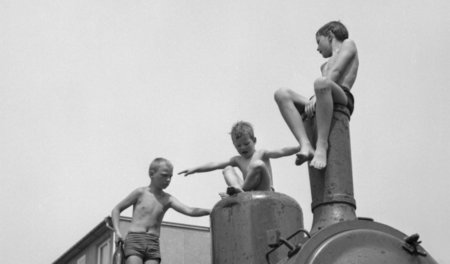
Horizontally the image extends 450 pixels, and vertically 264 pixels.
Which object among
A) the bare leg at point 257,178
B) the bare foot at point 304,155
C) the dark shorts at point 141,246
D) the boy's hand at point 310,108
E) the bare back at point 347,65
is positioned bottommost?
the dark shorts at point 141,246

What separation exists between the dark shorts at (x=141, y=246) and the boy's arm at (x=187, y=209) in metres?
0.40

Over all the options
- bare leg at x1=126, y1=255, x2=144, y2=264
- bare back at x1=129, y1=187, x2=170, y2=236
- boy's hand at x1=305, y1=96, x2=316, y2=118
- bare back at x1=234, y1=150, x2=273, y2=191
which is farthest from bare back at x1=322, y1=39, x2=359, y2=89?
bare leg at x1=126, y1=255, x2=144, y2=264

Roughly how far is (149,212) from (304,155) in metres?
2.49

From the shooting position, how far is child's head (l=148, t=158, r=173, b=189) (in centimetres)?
739

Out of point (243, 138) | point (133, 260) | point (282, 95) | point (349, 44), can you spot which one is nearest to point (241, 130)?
point (243, 138)

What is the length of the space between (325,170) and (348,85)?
0.78 m

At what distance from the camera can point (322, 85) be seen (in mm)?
5363

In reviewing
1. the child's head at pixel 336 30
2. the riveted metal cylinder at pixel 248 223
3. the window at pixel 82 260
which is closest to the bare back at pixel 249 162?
the riveted metal cylinder at pixel 248 223

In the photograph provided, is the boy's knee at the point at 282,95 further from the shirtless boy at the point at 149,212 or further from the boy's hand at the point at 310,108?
the shirtless boy at the point at 149,212

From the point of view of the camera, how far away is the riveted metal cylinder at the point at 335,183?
5.12 meters

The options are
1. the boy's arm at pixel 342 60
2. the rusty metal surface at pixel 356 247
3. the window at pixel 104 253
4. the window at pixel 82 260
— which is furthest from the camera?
the window at pixel 82 260

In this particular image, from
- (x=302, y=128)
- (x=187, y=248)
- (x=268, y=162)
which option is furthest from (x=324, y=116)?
(x=187, y=248)

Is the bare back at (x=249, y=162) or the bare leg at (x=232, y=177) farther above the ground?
the bare back at (x=249, y=162)

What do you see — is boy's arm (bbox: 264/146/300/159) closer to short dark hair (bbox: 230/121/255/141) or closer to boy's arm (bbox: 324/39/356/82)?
short dark hair (bbox: 230/121/255/141)
